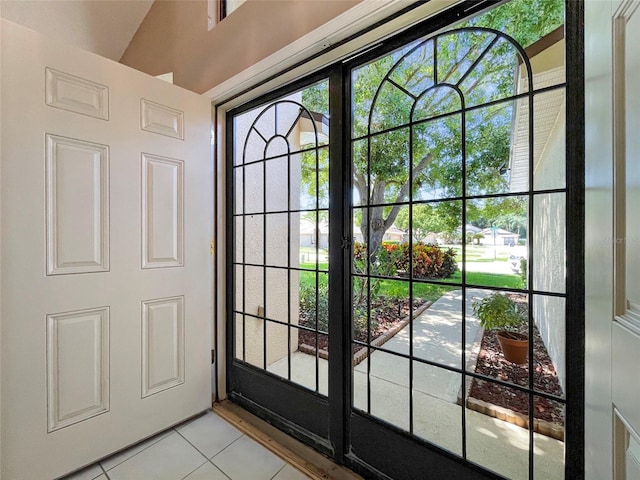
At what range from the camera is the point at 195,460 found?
1.36 metres

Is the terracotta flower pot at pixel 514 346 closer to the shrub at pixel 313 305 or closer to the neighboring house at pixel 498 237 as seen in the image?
the neighboring house at pixel 498 237

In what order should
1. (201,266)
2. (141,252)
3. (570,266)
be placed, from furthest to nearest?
(201,266), (141,252), (570,266)

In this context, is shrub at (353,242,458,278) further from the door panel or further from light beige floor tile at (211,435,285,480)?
light beige floor tile at (211,435,285,480)

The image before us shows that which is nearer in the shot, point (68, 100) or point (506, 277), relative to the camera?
point (506, 277)

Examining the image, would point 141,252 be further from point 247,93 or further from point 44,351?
point 247,93

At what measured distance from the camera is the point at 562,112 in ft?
2.91

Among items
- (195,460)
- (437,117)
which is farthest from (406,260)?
(195,460)

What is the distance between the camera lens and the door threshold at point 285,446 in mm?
1294

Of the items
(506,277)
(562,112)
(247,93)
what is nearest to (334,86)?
(247,93)

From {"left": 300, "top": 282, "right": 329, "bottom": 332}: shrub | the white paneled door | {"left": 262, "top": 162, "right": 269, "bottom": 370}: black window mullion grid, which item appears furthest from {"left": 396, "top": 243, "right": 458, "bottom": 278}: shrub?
the white paneled door

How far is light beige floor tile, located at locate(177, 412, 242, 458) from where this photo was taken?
145 centimetres

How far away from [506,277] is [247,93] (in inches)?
63.0

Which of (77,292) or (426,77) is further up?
(426,77)

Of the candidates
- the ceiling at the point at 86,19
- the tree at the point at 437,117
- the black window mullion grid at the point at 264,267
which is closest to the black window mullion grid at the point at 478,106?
the tree at the point at 437,117
